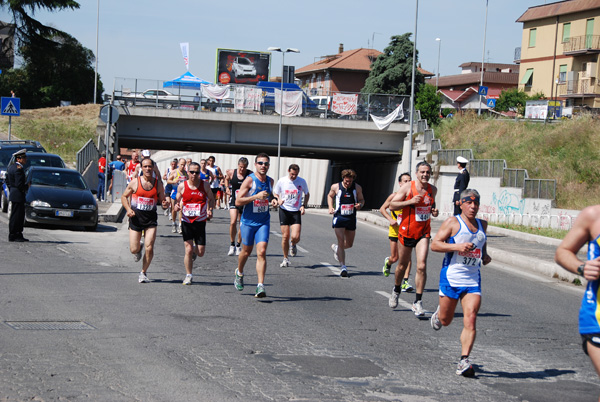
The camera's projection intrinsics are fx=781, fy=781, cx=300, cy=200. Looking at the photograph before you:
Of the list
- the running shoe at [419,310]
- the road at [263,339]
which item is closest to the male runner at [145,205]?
the road at [263,339]

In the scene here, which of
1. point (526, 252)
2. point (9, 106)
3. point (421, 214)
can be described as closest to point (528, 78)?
point (9, 106)

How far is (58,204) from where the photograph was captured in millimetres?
19297

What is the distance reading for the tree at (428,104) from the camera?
52250 millimetres

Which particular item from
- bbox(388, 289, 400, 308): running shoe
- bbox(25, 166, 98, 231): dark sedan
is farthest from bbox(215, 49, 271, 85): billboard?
bbox(388, 289, 400, 308): running shoe

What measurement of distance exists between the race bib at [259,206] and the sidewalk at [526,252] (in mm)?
6315

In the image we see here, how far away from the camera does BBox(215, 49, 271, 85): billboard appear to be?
→ 65438 mm

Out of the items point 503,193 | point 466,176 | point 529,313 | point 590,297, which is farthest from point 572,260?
point 503,193

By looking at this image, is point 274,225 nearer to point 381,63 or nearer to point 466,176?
point 466,176

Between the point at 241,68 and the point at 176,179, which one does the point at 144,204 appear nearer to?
the point at 176,179

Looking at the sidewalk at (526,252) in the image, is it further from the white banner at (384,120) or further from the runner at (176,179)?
the white banner at (384,120)

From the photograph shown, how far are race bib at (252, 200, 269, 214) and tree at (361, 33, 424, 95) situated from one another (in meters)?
54.9

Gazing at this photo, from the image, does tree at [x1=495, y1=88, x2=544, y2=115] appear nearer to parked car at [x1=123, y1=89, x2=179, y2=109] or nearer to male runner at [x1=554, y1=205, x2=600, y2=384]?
parked car at [x1=123, y1=89, x2=179, y2=109]

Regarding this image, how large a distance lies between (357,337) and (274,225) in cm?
1653

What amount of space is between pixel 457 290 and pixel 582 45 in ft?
191
